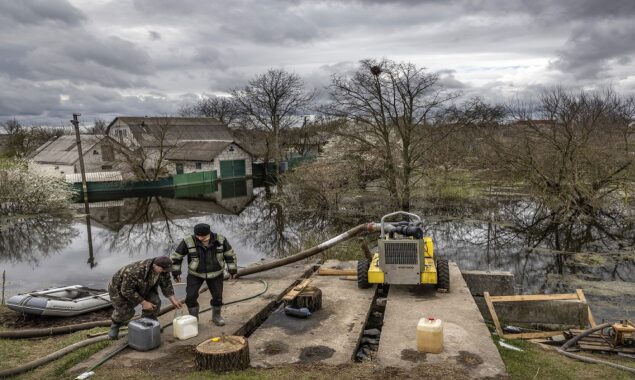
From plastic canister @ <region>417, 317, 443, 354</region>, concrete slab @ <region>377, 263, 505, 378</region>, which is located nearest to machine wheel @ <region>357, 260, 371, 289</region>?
concrete slab @ <region>377, 263, 505, 378</region>

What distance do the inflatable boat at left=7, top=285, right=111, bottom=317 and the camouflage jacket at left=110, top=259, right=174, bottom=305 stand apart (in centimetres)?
452

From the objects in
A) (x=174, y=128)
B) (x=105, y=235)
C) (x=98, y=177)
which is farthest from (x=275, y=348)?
(x=174, y=128)

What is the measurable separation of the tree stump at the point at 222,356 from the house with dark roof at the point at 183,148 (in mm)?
36076

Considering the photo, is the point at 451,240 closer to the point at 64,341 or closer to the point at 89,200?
the point at 64,341

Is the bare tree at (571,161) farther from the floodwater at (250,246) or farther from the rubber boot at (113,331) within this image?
the rubber boot at (113,331)

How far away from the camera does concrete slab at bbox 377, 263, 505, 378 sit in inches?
253

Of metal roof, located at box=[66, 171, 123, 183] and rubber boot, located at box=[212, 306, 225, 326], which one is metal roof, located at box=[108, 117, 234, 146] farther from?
rubber boot, located at box=[212, 306, 225, 326]

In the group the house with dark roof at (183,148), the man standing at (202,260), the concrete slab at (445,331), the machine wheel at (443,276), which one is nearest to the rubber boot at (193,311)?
the man standing at (202,260)

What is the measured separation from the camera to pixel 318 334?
773cm

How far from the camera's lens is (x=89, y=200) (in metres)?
34.5

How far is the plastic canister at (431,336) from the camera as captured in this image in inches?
261

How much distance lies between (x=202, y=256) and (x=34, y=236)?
18.7 metres

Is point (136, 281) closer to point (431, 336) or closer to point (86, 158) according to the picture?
point (431, 336)

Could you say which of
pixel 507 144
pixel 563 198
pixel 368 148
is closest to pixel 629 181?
pixel 563 198
